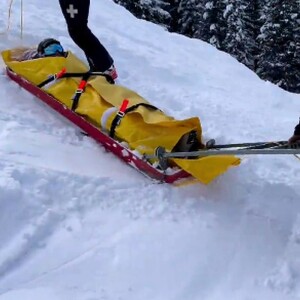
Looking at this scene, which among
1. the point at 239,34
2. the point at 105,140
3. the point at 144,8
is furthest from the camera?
the point at 239,34

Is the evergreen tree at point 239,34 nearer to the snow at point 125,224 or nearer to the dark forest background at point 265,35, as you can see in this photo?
the dark forest background at point 265,35

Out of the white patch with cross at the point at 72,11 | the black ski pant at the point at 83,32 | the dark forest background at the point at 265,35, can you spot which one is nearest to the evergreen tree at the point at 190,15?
the dark forest background at the point at 265,35

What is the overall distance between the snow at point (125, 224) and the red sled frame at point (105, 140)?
0.06m

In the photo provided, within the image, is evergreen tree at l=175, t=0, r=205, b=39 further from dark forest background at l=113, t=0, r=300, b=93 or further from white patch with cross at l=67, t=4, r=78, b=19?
white patch with cross at l=67, t=4, r=78, b=19

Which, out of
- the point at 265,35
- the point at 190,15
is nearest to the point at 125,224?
the point at 265,35

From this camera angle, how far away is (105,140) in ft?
13.2

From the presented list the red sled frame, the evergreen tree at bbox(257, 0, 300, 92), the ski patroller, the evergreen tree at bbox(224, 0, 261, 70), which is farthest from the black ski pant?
the evergreen tree at bbox(224, 0, 261, 70)

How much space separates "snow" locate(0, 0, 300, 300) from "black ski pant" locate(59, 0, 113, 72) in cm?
72

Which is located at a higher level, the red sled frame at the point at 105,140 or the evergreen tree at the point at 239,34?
the red sled frame at the point at 105,140

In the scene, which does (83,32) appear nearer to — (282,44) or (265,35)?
(265,35)

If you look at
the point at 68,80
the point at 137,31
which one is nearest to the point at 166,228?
the point at 68,80

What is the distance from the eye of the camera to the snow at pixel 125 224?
9.11ft

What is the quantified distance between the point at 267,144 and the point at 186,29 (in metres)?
29.2

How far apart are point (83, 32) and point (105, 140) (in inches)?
51.1
